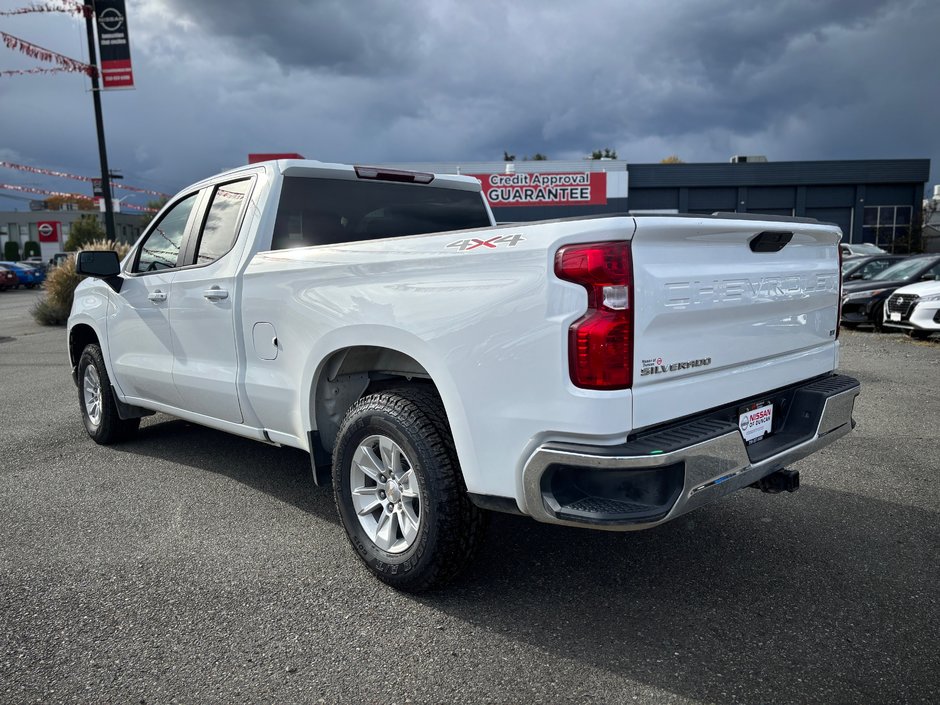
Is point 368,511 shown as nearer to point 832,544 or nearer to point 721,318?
point 721,318

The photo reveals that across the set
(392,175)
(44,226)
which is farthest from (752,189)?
(44,226)

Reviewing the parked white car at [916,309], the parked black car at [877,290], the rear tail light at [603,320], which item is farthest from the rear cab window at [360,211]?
the parked black car at [877,290]

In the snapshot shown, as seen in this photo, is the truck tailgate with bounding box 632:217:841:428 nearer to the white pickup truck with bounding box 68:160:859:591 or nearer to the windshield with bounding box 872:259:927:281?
the white pickup truck with bounding box 68:160:859:591

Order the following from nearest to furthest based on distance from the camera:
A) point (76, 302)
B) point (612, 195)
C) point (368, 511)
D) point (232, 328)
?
point (368, 511), point (232, 328), point (76, 302), point (612, 195)

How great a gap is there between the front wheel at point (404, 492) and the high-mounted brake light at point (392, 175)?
1799 mm

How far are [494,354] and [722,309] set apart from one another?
94 cm

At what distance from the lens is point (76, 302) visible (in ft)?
19.9

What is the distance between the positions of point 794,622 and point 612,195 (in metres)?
38.1

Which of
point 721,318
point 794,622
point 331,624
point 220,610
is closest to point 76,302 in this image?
point 220,610

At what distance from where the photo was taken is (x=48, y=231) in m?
74.9

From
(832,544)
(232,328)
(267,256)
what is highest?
(267,256)

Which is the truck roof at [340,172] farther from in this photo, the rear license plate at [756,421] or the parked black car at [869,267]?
the parked black car at [869,267]

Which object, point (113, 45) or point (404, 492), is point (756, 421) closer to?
point (404, 492)

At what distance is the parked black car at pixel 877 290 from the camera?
12.9 m
